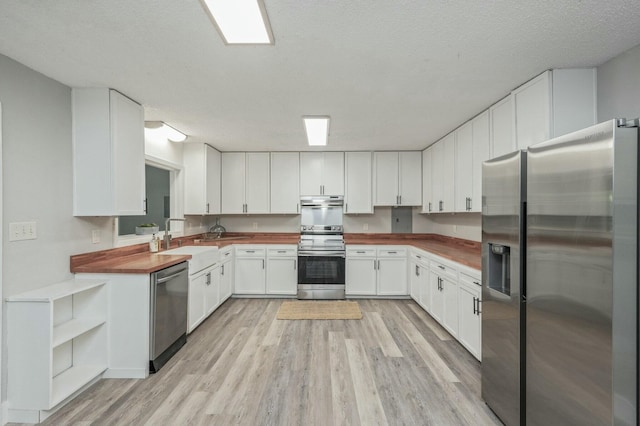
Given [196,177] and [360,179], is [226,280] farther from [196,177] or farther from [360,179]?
[360,179]

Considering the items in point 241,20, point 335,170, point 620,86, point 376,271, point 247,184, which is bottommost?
point 376,271

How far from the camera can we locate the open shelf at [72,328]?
6.87 ft

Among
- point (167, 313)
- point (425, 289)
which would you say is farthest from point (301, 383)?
point (425, 289)

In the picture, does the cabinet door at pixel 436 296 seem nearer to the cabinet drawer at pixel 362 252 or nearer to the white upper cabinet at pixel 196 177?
the cabinet drawer at pixel 362 252

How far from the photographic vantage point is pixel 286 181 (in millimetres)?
4984

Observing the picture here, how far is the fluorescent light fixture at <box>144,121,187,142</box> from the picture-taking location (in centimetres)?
333

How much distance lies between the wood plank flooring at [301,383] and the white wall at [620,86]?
7.12 feet

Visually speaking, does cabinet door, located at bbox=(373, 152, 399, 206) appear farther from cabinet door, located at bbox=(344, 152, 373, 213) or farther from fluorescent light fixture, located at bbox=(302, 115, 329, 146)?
fluorescent light fixture, located at bbox=(302, 115, 329, 146)

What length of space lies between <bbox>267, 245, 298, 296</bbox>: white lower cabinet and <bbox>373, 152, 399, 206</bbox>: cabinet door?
1.64 metres

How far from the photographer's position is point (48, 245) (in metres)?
2.26

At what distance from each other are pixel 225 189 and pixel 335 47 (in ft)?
12.0

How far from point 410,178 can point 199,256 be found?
134 inches

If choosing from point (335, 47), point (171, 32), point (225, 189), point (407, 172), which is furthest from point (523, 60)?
point (225, 189)

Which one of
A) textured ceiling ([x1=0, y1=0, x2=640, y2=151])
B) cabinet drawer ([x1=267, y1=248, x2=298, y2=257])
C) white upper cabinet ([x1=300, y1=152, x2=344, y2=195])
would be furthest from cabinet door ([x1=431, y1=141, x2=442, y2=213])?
cabinet drawer ([x1=267, y1=248, x2=298, y2=257])
